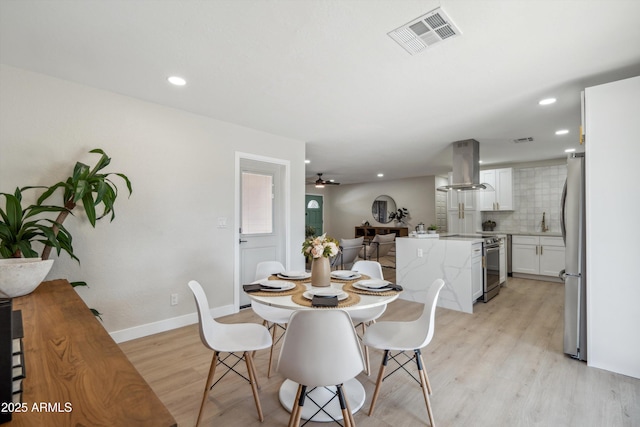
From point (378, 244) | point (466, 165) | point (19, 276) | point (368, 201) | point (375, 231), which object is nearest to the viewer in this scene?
point (19, 276)

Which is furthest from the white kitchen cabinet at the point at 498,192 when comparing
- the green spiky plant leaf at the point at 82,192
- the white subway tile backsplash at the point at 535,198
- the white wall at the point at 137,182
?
the green spiky plant leaf at the point at 82,192

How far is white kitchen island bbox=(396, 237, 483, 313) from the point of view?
3972 millimetres

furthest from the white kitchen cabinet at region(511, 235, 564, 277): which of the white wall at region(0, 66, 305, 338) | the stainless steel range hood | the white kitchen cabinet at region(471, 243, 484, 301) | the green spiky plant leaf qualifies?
the green spiky plant leaf

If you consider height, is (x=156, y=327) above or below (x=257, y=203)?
below

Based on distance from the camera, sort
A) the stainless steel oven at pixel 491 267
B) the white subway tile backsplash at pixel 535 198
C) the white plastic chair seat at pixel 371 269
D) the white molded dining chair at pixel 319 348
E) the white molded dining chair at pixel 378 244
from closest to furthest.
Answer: the white molded dining chair at pixel 319 348 → the white plastic chair seat at pixel 371 269 → the stainless steel oven at pixel 491 267 → the white subway tile backsplash at pixel 535 198 → the white molded dining chair at pixel 378 244

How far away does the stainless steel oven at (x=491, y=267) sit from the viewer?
4359 millimetres

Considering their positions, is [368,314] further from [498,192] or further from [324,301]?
[498,192]

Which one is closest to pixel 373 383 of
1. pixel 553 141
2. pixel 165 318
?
pixel 165 318

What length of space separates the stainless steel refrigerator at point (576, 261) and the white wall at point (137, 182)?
3547mm

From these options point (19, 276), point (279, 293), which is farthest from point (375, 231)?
point (19, 276)

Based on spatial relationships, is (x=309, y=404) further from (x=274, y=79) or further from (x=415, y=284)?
(x=415, y=284)

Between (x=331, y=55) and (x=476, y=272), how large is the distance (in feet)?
11.5

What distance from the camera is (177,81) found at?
2639mm

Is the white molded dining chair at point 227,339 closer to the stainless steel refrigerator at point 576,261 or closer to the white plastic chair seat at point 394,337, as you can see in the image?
the white plastic chair seat at point 394,337
